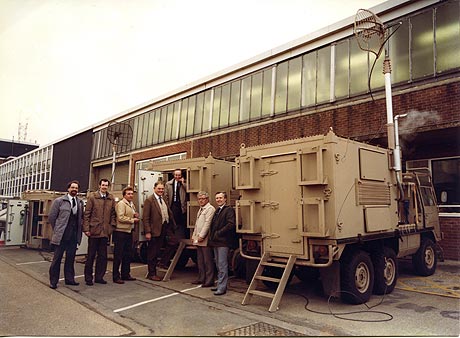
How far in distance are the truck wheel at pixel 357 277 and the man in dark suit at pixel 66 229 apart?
4.93 metres

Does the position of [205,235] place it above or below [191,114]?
below

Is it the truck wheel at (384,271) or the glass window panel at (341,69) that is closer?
the truck wheel at (384,271)

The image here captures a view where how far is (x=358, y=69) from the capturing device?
37.2 ft

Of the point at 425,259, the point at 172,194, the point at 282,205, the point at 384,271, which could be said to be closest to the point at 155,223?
the point at 172,194

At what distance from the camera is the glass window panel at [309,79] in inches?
497

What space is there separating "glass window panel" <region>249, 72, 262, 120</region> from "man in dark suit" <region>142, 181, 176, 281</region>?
25.1ft

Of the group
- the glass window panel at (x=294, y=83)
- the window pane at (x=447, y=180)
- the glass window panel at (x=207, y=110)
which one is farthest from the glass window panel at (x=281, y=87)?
the window pane at (x=447, y=180)

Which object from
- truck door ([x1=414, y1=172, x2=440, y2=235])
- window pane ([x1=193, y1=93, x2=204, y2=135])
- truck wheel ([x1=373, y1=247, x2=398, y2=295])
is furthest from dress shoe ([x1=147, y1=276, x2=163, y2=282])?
window pane ([x1=193, y1=93, x2=204, y2=135])

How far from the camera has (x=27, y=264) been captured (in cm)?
999

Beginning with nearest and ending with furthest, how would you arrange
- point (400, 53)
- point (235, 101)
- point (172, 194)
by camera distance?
1. point (172, 194)
2. point (400, 53)
3. point (235, 101)

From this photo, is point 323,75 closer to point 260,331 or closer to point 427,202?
point 427,202

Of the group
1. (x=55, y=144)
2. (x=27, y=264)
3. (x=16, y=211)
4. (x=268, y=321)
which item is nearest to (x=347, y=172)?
(x=268, y=321)

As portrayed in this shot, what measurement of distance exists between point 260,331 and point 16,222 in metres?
13.0

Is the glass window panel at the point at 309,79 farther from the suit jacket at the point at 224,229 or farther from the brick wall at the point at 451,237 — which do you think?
the suit jacket at the point at 224,229
